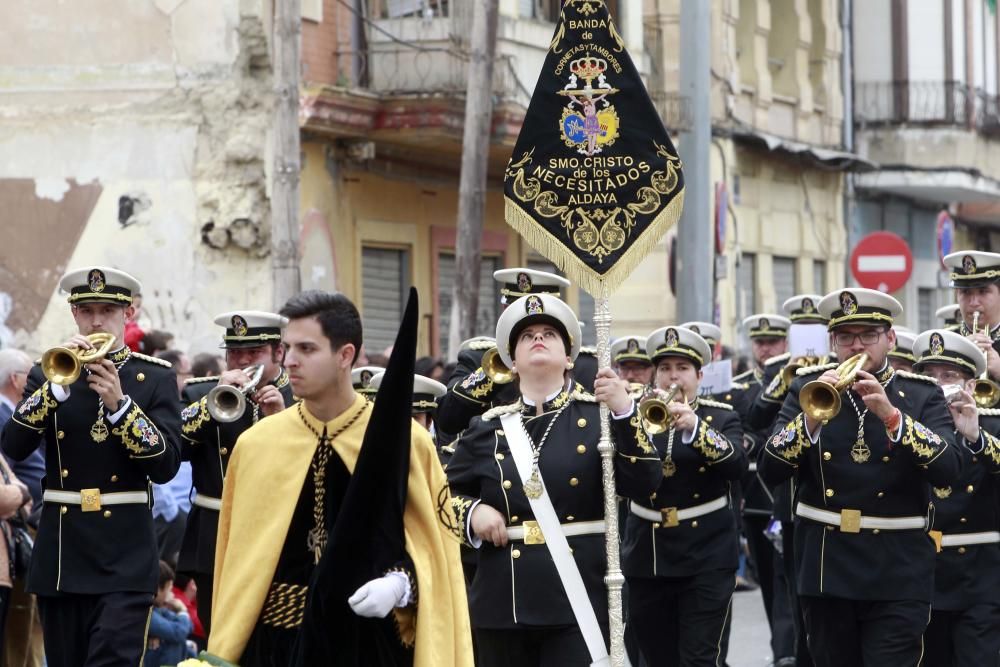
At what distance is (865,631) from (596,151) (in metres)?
2.62

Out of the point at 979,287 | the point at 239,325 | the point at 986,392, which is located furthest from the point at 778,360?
the point at 239,325

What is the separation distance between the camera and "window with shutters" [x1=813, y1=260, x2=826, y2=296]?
34.4 meters

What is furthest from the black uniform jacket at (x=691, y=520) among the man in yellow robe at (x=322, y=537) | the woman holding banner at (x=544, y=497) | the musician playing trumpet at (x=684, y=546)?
the man in yellow robe at (x=322, y=537)

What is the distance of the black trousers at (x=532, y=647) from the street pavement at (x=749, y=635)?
547 centimetres

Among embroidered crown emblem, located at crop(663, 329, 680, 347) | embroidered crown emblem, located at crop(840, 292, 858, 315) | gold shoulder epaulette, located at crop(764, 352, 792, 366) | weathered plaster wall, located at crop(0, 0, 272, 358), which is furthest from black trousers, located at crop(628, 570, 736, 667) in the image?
weathered plaster wall, located at crop(0, 0, 272, 358)

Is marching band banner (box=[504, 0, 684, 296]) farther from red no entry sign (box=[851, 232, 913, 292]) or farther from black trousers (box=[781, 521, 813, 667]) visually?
red no entry sign (box=[851, 232, 913, 292])

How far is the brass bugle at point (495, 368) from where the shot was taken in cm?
1079

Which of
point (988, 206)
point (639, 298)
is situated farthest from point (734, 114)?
point (988, 206)

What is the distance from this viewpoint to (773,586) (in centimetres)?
1443

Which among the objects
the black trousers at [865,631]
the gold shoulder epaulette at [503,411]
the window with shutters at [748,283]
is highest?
the window with shutters at [748,283]

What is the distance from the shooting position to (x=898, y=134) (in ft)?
116

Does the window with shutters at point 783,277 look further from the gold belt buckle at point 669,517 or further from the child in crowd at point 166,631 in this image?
the gold belt buckle at point 669,517

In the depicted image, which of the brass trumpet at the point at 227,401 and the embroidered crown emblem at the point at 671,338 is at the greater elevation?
the embroidered crown emblem at the point at 671,338

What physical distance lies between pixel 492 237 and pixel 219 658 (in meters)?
18.9
